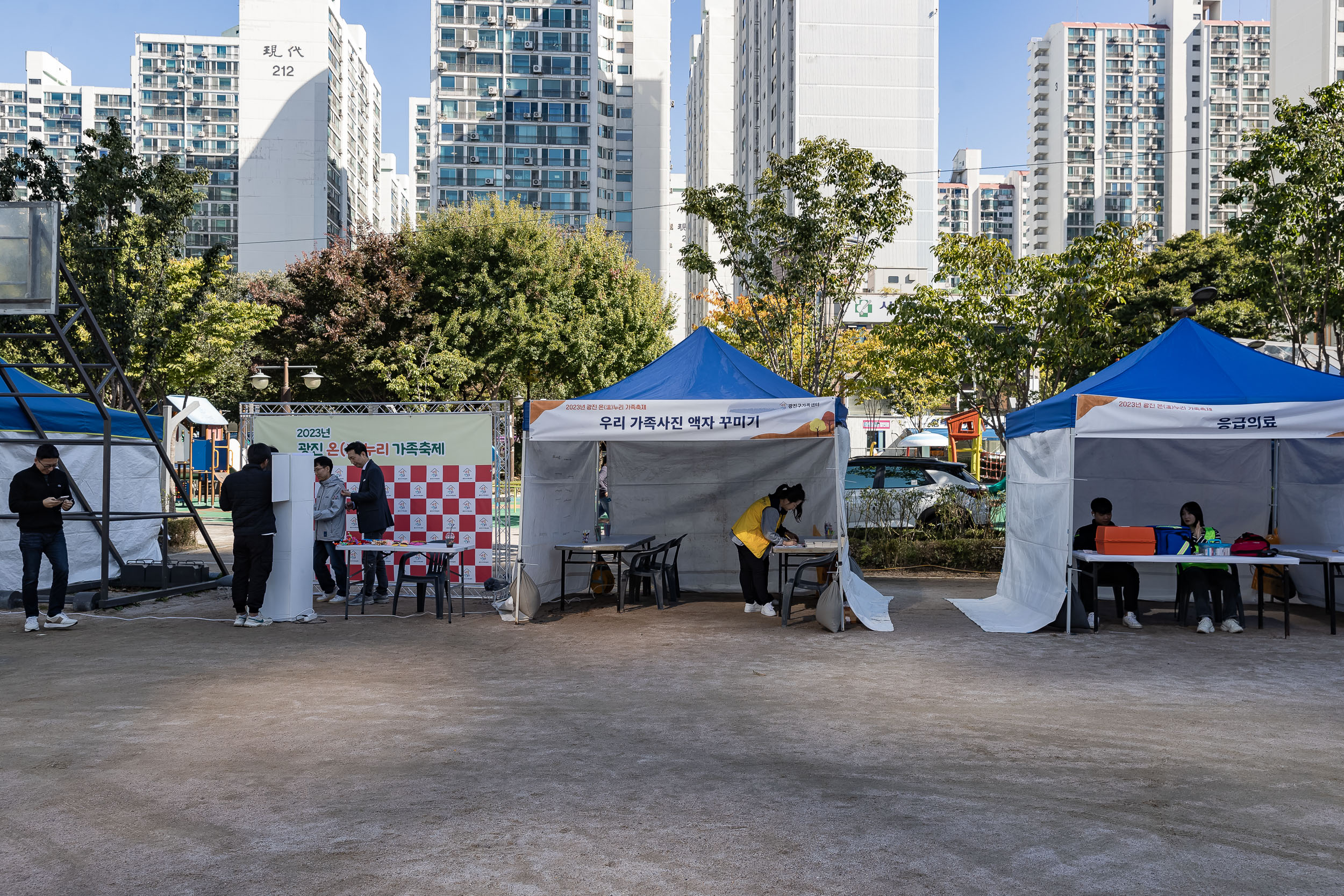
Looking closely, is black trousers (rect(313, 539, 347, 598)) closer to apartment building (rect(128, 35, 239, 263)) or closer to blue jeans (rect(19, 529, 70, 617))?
blue jeans (rect(19, 529, 70, 617))

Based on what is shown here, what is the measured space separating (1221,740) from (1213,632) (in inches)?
175

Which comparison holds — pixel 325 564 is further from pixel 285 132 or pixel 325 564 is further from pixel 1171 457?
pixel 285 132

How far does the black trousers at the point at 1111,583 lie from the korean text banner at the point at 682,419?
2844 mm

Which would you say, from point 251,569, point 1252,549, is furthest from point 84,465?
point 1252,549

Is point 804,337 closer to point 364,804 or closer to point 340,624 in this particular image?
point 340,624

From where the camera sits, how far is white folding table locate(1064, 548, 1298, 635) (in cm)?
938

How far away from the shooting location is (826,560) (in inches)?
415

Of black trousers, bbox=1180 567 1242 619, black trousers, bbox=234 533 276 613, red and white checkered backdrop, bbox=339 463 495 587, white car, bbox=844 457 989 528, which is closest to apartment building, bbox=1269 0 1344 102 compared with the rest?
white car, bbox=844 457 989 528

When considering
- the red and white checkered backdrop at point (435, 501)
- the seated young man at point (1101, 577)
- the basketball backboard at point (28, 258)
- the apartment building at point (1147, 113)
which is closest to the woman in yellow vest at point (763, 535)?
the seated young man at point (1101, 577)

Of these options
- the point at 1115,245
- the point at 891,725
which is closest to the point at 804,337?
the point at 1115,245

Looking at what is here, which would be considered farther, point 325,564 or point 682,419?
point 325,564

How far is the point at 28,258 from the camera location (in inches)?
397

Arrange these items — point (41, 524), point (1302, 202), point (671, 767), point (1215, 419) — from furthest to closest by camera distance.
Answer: point (1302, 202)
point (41, 524)
point (1215, 419)
point (671, 767)

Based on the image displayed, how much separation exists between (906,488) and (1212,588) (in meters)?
7.50
